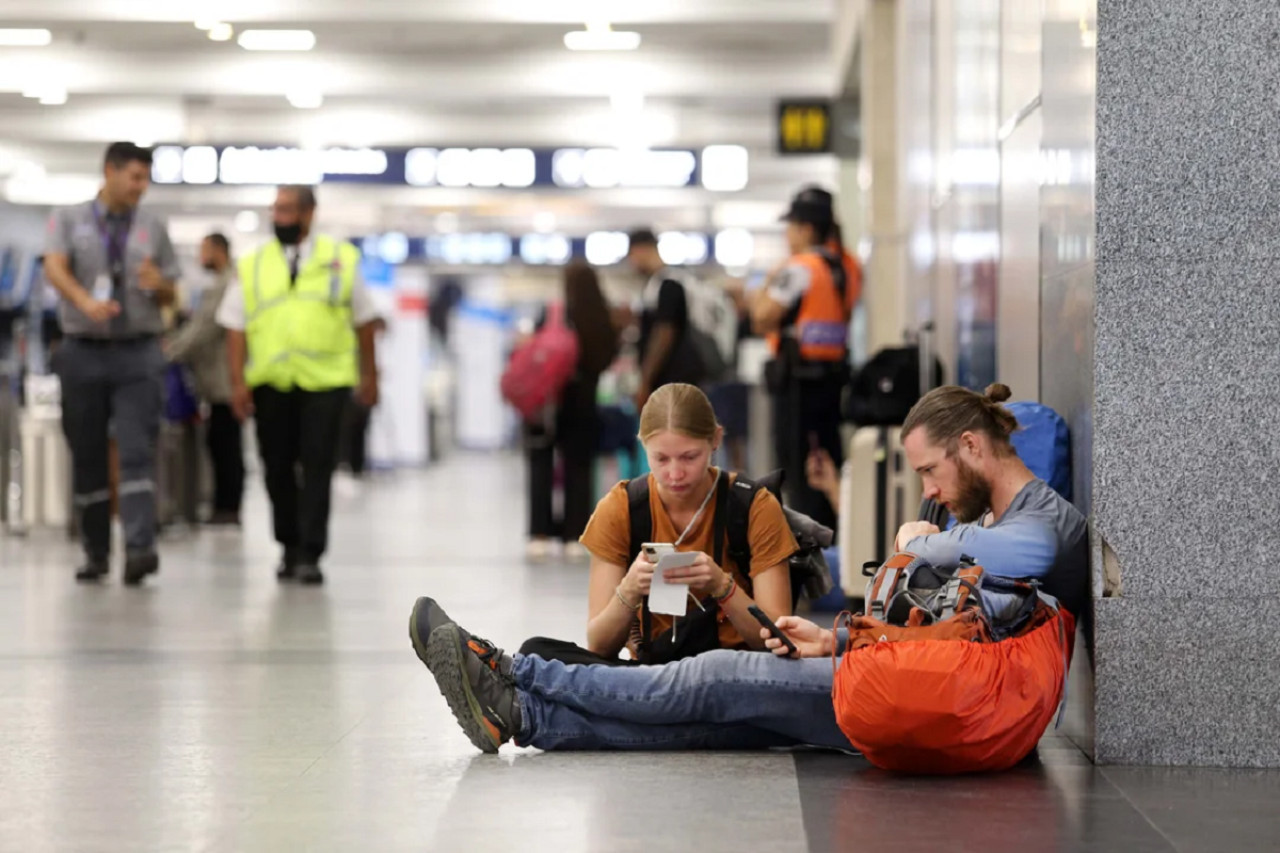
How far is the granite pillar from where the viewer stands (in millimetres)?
4648

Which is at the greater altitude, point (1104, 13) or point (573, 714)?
point (1104, 13)

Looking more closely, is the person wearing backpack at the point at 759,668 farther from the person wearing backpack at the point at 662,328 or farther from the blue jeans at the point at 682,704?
the person wearing backpack at the point at 662,328

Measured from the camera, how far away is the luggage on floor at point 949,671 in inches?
167

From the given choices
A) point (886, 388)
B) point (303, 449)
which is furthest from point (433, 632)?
point (303, 449)

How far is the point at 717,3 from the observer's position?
15.6 metres

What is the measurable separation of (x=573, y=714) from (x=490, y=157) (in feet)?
45.1

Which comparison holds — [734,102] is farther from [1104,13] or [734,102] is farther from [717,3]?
[1104,13]

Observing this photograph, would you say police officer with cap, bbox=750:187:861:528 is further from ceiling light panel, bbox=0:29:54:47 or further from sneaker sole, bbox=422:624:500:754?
ceiling light panel, bbox=0:29:54:47

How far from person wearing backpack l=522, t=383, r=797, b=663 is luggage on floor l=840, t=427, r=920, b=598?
320 cm

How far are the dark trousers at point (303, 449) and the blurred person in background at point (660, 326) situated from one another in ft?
7.05

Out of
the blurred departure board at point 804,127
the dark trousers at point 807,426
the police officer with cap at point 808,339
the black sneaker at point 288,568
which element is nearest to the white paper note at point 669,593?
the police officer with cap at point 808,339

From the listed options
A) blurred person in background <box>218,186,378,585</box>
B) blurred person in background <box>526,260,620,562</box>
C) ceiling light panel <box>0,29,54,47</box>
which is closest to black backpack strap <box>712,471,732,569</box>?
blurred person in background <box>218,186,378,585</box>

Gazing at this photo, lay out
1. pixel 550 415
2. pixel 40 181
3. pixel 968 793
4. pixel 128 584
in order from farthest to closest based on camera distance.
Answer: pixel 40 181, pixel 550 415, pixel 128 584, pixel 968 793

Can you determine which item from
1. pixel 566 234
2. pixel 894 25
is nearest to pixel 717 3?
pixel 894 25
